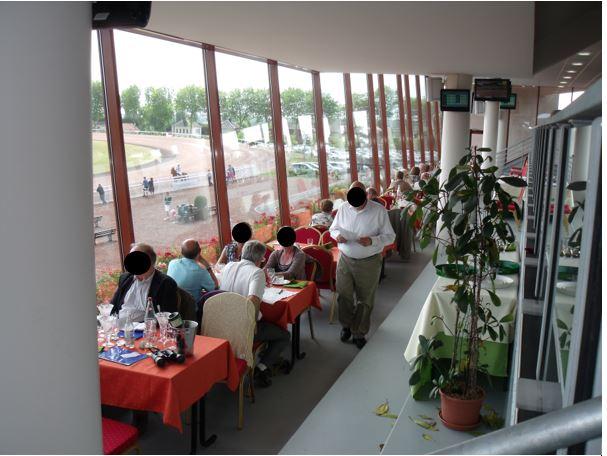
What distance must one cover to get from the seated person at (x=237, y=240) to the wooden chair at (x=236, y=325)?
1810mm

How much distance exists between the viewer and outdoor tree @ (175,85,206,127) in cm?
625

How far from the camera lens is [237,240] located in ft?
19.8

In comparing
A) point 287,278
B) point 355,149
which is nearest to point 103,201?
point 287,278

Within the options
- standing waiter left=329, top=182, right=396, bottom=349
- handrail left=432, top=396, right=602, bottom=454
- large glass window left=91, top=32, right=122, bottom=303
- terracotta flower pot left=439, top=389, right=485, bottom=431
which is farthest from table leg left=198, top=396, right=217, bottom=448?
handrail left=432, top=396, right=602, bottom=454

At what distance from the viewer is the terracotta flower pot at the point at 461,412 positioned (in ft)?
12.1

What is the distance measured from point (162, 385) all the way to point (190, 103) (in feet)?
13.2

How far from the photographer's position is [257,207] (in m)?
8.02

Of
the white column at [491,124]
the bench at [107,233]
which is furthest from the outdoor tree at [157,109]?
the white column at [491,124]

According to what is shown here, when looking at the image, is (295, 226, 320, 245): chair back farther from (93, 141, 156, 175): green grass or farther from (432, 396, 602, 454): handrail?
(432, 396, 602, 454): handrail

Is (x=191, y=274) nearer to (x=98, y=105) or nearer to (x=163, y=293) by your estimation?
(x=163, y=293)

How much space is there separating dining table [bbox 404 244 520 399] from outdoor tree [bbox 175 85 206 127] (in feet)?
12.1

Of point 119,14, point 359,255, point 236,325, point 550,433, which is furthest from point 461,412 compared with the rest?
point 550,433

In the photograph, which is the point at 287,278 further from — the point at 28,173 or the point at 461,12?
the point at 28,173

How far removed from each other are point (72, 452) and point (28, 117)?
96 centimetres
